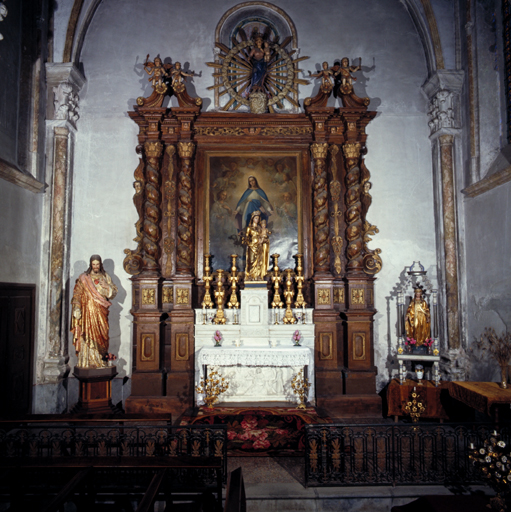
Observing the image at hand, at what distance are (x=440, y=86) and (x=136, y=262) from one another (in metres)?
6.82

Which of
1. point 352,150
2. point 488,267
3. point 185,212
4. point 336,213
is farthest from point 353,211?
point 185,212

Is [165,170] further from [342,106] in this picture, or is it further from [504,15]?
[504,15]

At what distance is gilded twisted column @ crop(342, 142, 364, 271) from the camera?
8.92 meters

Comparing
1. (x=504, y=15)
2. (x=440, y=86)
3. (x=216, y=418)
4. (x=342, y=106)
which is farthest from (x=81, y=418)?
(x=504, y=15)

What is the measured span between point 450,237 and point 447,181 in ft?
3.59

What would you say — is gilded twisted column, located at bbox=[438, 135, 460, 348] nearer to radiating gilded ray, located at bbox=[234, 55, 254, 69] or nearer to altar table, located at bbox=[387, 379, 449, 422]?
altar table, located at bbox=[387, 379, 449, 422]

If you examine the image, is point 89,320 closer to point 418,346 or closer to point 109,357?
point 109,357

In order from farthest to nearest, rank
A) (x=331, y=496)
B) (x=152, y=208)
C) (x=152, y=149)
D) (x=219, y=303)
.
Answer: (x=152, y=149), (x=152, y=208), (x=219, y=303), (x=331, y=496)

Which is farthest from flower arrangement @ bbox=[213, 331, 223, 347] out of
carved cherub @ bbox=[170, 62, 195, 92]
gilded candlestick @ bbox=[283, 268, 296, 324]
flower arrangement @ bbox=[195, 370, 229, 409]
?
carved cherub @ bbox=[170, 62, 195, 92]

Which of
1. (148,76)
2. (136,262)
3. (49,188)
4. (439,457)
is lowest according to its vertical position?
(439,457)

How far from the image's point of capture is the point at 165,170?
362 inches

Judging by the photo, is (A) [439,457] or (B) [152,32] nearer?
(A) [439,457]

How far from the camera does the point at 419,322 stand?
8352mm

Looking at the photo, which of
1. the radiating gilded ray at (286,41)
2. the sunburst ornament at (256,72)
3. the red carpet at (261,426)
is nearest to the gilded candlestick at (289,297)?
the red carpet at (261,426)
